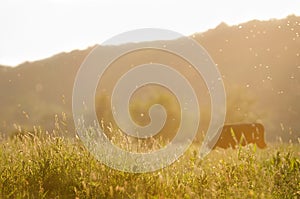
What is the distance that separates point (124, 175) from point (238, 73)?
6905 centimetres

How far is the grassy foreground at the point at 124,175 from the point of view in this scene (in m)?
5.46

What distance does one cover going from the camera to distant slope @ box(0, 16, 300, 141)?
6244 cm

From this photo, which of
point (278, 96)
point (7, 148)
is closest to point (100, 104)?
point (7, 148)

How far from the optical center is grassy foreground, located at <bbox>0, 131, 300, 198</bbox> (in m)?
5.46

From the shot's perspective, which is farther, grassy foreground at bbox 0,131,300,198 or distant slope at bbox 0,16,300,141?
distant slope at bbox 0,16,300,141

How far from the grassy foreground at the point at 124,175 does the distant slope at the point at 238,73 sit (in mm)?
45773

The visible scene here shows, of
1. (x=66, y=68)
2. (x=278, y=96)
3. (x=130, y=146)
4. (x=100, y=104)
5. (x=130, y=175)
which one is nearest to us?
(x=130, y=175)

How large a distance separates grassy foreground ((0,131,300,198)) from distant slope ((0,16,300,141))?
45.8m

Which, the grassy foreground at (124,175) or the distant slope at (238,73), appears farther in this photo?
the distant slope at (238,73)

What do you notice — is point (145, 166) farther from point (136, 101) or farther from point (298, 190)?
point (136, 101)

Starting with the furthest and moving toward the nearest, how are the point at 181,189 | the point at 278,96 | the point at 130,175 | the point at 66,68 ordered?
the point at 66,68, the point at 278,96, the point at 130,175, the point at 181,189

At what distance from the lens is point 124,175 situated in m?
5.84

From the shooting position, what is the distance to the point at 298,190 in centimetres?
556

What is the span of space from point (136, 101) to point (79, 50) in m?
64.6
